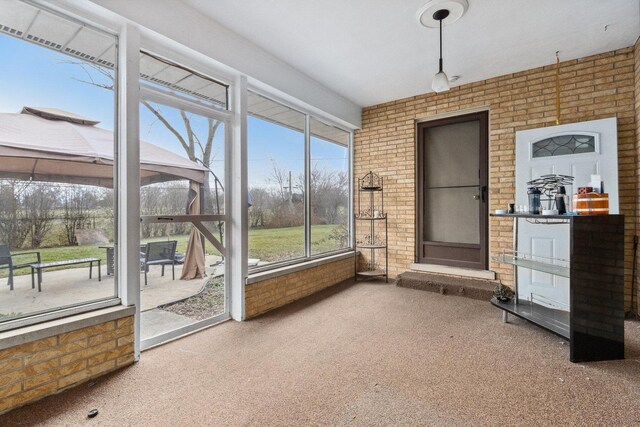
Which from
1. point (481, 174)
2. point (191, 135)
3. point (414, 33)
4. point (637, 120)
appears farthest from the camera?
point (481, 174)

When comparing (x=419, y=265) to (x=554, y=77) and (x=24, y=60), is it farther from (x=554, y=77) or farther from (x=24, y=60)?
(x=24, y=60)

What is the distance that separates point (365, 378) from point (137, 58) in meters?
3.06

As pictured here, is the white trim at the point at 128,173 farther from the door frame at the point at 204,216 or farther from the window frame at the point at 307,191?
the window frame at the point at 307,191

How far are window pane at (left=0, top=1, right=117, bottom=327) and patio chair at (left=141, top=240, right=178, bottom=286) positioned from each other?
301 mm

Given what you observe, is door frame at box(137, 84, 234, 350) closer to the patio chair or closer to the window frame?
the patio chair

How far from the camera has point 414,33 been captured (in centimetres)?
312

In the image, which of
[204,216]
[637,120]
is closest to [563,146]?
[637,120]

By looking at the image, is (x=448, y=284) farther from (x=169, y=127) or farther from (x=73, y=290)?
(x=73, y=290)

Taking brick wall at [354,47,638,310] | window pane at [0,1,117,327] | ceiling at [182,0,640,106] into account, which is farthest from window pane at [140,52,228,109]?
brick wall at [354,47,638,310]

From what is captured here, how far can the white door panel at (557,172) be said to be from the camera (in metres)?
3.35

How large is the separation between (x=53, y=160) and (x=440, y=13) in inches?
134

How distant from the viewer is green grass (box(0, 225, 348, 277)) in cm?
219

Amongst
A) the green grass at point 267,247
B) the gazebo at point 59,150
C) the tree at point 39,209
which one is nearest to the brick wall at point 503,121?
the green grass at point 267,247

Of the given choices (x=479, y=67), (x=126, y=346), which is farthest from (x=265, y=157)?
(x=479, y=67)
